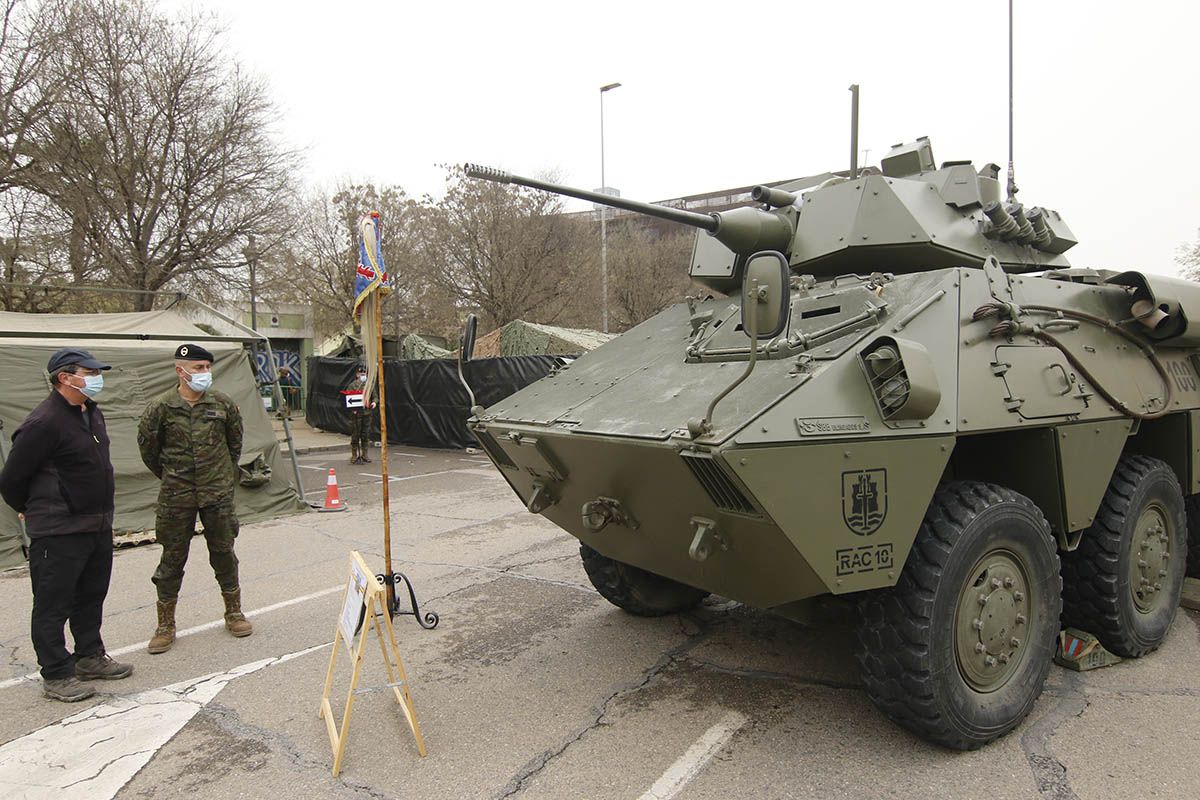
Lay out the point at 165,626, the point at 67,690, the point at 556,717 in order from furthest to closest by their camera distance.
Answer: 1. the point at 165,626
2. the point at 67,690
3. the point at 556,717

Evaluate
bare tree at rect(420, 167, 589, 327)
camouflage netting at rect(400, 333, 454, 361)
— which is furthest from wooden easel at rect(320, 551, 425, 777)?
bare tree at rect(420, 167, 589, 327)

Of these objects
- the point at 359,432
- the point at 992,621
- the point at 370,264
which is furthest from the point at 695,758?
the point at 359,432

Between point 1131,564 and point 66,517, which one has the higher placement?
point 66,517

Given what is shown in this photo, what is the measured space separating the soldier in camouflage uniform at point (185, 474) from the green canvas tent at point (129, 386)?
3.03m

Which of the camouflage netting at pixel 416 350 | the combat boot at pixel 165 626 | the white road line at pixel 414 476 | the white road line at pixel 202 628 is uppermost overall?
the camouflage netting at pixel 416 350

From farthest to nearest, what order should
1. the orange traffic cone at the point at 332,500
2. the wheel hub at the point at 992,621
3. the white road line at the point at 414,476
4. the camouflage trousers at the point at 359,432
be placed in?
the camouflage trousers at the point at 359,432, the white road line at the point at 414,476, the orange traffic cone at the point at 332,500, the wheel hub at the point at 992,621

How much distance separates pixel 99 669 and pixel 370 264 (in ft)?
8.39

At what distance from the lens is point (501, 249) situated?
22.0 meters

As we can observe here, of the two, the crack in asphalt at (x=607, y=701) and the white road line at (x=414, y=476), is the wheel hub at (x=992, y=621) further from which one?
Answer: the white road line at (x=414, y=476)

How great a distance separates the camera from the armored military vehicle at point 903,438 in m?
2.89

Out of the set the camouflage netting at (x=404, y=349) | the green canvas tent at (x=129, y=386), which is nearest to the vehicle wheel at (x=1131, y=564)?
the green canvas tent at (x=129, y=386)

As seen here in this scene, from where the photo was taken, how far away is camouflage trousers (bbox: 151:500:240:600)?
185 inches

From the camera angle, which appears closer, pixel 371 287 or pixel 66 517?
pixel 66 517

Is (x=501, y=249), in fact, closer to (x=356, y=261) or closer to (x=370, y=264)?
(x=356, y=261)
